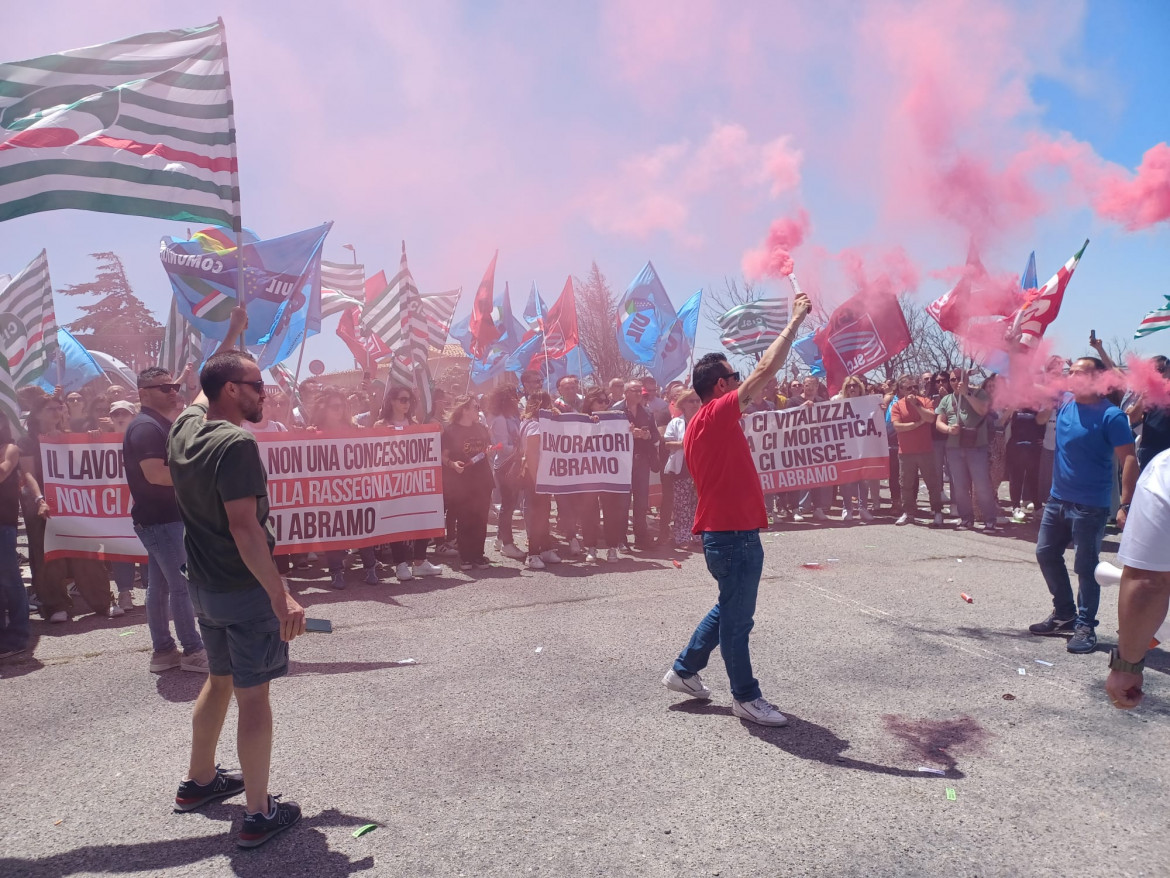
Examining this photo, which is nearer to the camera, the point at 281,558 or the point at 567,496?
the point at 281,558

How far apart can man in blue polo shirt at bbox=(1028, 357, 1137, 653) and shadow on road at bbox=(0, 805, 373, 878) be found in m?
5.02

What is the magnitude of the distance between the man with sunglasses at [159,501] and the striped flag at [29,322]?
Result: 341 inches

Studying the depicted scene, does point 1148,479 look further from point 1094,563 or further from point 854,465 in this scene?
point 854,465

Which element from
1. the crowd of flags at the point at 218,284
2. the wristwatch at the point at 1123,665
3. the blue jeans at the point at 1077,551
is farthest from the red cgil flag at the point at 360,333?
the wristwatch at the point at 1123,665

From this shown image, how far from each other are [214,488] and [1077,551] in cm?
583

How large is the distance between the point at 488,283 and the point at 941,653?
1322 centimetres

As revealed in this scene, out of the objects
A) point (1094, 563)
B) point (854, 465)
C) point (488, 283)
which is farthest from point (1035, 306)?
point (488, 283)

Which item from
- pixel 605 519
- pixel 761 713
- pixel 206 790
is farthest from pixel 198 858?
pixel 605 519

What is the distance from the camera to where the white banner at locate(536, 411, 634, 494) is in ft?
30.8

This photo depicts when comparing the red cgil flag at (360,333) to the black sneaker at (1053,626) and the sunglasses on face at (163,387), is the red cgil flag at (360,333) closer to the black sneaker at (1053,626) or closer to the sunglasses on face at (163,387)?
the sunglasses on face at (163,387)

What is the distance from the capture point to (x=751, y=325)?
53.3 feet

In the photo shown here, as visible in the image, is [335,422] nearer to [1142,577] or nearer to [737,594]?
[737,594]

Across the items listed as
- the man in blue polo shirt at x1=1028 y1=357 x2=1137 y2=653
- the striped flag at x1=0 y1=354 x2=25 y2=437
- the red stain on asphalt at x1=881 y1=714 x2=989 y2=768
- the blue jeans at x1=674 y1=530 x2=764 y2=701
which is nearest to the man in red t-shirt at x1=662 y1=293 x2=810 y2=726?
the blue jeans at x1=674 y1=530 x2=764 y2=701

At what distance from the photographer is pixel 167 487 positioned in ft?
16.8
